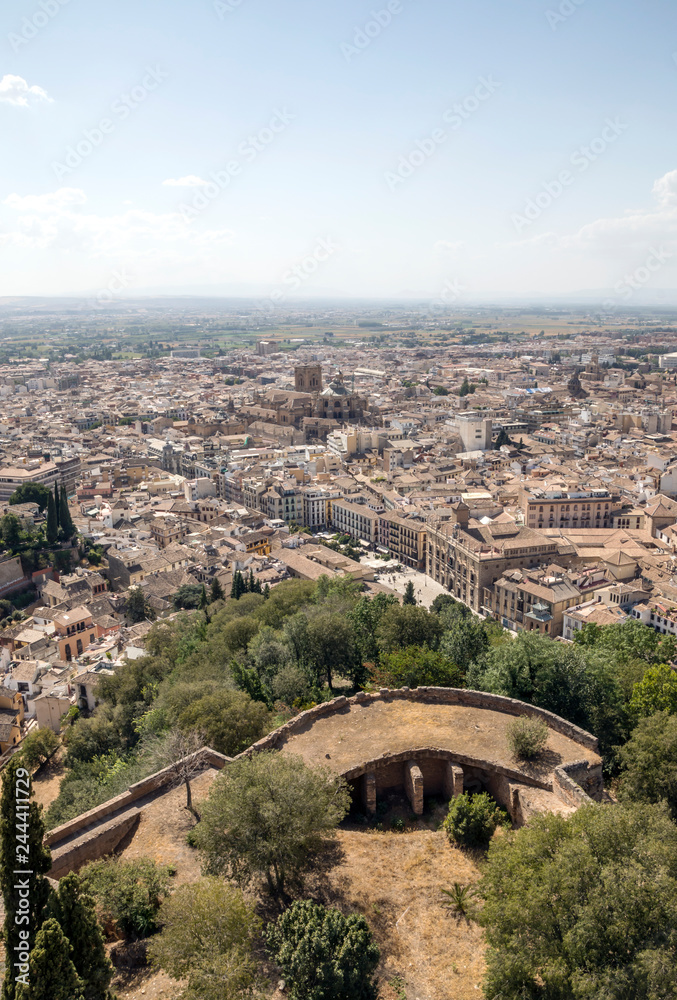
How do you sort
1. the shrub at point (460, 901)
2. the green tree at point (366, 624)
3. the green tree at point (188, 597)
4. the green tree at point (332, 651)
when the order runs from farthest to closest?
the green tree at point (188, 597) → the green tree at point (366, 624) → the green tree at point (332, 651) → the shrub at point (460, 901)

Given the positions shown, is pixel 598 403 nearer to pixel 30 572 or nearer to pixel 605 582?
pixel 605 582

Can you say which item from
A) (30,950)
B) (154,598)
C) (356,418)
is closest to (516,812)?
(30,950)

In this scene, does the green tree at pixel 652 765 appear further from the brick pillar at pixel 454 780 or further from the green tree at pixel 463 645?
the green tree at pixel 463 645

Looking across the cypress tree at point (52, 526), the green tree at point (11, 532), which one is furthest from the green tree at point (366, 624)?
the green tree at point (11, 532)

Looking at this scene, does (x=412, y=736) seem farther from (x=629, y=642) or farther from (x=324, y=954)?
(x=629, y=642)

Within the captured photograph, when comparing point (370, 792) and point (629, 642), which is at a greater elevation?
point (370, 792)

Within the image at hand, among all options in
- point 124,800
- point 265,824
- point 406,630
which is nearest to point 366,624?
point 406,630

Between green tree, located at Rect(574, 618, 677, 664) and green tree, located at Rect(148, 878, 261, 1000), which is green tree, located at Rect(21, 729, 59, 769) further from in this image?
green tree, located at Rect(574, 618, 677, 664)
